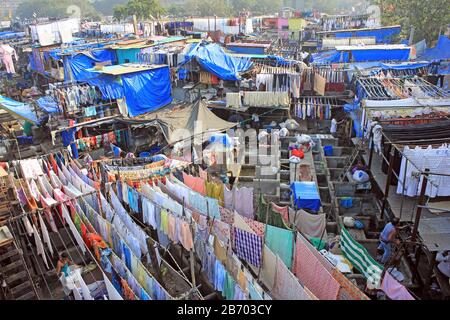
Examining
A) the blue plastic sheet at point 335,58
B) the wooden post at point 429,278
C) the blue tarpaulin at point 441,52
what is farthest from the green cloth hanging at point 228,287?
the blue tarpaulin at point 441,52

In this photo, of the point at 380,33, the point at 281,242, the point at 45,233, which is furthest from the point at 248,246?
the point at 380,33

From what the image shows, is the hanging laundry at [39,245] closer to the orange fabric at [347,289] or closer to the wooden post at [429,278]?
the orange fabric at [347,289]

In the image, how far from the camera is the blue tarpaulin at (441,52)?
2642 cm

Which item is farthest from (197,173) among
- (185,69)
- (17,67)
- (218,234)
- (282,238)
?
(17,67)

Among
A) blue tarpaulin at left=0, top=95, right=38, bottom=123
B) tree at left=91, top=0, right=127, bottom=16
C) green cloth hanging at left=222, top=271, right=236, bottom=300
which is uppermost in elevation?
tree at left=91, top=0, right=127, bottom=16

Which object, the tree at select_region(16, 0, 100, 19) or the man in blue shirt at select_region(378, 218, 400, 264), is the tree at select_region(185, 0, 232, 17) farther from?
the man in blue shirt at select_region(378, 218, 400, 264)

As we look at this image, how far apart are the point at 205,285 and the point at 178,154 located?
355 inches

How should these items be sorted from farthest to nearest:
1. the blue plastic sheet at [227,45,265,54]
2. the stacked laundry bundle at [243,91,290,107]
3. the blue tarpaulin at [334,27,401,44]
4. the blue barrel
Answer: the blue tarpaulin at [334,27,401,44], the blue plastic sheet at [227,45,265,54], the stacked laundry bundle at [243,91,290,107], the blue barrel

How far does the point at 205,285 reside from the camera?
32.4 feet

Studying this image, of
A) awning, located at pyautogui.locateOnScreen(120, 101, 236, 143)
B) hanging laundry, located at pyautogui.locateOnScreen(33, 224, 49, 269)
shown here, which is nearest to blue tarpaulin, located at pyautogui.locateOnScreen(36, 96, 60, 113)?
awning, located at pyautogui.locateOnScreen(120, 101, 236, 143)

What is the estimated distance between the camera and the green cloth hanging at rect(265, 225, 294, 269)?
882cm

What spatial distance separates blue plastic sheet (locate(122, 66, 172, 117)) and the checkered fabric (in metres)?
15.1

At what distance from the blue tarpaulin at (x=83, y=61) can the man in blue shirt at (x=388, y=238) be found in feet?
79.4
